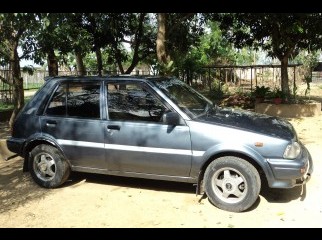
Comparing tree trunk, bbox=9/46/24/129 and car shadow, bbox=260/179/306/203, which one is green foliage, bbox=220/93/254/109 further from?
car shadow, bbox=260/179/306/203

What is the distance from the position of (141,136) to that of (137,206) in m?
0.89

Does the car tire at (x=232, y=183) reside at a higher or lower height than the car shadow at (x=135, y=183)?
higher

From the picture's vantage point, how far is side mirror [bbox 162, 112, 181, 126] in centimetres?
477

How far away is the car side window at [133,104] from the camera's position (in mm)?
5090

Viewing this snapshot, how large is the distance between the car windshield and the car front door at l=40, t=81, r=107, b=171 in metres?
0.95

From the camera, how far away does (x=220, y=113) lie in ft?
17.7

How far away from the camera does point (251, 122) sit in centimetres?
500

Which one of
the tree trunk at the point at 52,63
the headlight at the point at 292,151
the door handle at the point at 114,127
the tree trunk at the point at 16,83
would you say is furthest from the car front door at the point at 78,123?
the tree trunk at the point at 52,63

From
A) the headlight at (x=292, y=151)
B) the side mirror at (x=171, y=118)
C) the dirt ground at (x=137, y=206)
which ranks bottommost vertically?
the dirt ground at (x=137, y=206)

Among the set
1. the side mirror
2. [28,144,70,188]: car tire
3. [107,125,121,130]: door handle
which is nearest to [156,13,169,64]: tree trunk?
[28,144,70,188]: car tire

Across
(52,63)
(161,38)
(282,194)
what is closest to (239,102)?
(161,38)

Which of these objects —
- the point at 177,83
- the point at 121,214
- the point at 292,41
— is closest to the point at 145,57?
the point at 292,41

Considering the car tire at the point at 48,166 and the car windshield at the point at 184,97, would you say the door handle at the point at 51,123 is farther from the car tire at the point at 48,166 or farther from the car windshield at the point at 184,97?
the car windshield at the point at 184,97

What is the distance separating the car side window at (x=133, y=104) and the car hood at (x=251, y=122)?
60 centimetres
